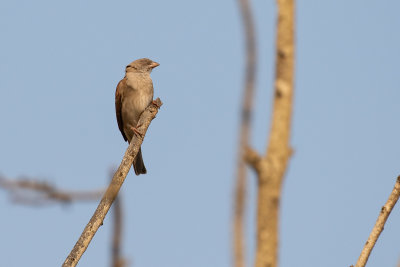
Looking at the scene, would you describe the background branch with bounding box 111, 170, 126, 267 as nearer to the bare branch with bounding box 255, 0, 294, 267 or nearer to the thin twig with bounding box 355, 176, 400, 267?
the bare branch with bounding box 255, 0, 294, 267

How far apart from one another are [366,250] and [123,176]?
3499 millimetres

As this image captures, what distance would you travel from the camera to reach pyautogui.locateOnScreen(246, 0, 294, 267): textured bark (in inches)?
45.4

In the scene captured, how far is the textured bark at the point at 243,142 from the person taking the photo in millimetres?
1062

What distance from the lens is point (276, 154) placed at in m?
1.22

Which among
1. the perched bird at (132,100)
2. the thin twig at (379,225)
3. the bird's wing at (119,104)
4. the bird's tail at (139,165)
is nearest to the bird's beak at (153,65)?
the perched bird at (132,100)

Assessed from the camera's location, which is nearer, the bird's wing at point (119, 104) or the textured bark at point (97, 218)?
the textured bark at point (97, 218)

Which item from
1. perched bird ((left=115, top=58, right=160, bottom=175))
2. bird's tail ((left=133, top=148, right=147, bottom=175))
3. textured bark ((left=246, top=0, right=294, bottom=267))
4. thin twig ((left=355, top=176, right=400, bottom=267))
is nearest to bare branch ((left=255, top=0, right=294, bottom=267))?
textured bark ((left=246, top=0, right=294, bottom=267))

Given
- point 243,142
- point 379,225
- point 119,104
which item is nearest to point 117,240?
point 243,142

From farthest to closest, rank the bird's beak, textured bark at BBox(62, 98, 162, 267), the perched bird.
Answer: the bird's beak → the perched bird → textured bark at BBox(62, 98, 162, 267)

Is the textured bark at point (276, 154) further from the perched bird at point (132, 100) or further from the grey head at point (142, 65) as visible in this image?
the grey head at point (142, 65)

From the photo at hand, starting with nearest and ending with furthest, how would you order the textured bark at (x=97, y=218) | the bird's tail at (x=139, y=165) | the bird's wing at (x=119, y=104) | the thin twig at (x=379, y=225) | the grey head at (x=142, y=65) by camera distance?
the thin twig at (x=379, y=225) → the textured bark at (x=97, y=218) → the bird's tail at (x=139, y=165) → the bird's wing at (x=119, y=104) → the grey head at (x=142, y=65)

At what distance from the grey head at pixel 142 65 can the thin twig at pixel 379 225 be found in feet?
29.8

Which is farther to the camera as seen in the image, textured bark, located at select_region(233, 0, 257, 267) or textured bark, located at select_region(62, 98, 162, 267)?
textured bark, located at select_region(62, 98, 162, 267)

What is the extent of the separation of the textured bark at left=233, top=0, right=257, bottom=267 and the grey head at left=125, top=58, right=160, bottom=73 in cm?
1070
